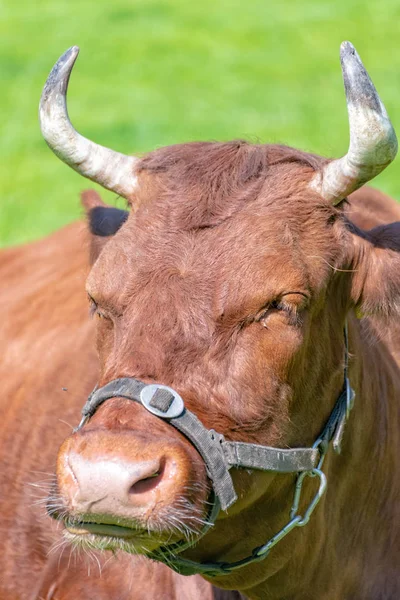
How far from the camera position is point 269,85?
15555mm

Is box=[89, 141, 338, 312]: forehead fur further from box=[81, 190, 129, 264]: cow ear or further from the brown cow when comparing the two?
the brown cow

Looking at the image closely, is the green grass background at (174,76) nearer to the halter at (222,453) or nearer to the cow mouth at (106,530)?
the halter at (222,453)

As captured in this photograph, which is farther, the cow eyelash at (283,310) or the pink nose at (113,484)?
the cow eyelash at (283,310)

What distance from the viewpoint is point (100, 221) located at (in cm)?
436

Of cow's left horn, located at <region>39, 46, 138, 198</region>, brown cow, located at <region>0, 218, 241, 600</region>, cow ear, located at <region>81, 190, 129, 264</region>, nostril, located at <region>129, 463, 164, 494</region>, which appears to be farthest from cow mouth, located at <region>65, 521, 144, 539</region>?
cow ear, located at <region>81, 190, 129, 264</region>

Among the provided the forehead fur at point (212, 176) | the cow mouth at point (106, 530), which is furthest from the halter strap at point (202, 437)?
the forehead fur at point (212, 176)

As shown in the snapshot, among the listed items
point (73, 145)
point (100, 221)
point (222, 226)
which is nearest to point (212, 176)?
point (222, 226)

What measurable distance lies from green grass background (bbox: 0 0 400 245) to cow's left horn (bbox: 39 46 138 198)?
22.1 feet

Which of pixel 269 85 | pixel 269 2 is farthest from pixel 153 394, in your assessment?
pixel 269 2

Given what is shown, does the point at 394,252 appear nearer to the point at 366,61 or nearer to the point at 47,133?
the point at 47,133

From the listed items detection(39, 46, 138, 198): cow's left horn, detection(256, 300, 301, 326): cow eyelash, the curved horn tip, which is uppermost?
the curved horn tip

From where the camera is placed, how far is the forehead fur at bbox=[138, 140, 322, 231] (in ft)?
11.6

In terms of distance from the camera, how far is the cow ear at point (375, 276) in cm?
371

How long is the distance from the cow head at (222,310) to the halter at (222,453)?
0.04 m
